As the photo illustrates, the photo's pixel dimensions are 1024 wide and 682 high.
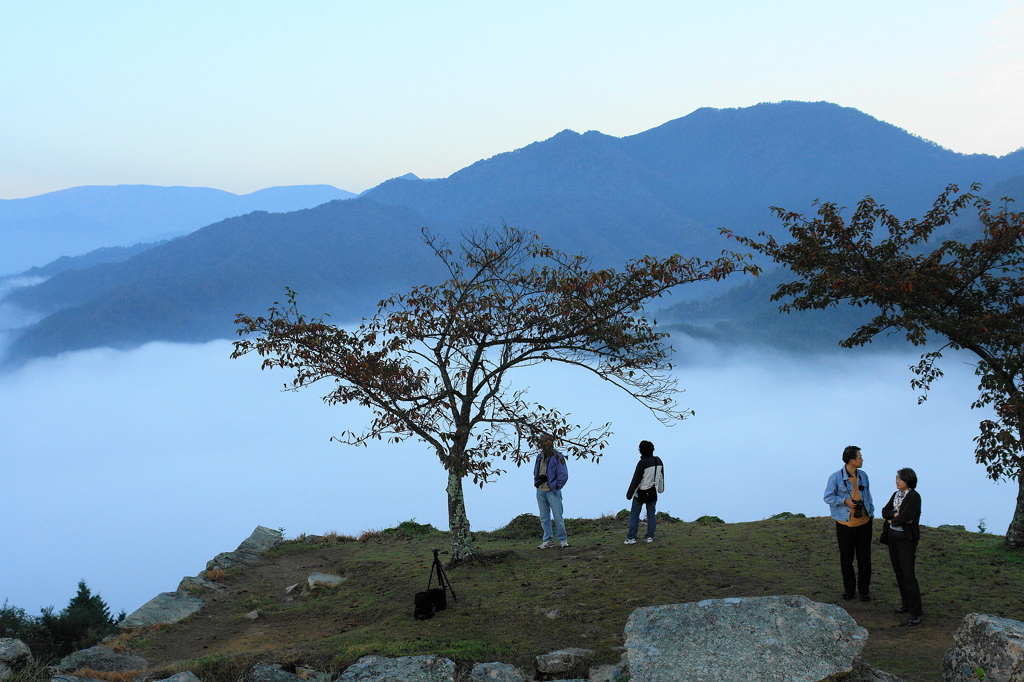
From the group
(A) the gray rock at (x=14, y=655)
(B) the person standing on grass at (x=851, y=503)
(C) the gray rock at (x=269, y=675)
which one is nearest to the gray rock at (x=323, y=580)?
(A) the gray rock at (x=14, y=655)

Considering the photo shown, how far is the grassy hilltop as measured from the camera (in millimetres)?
11445

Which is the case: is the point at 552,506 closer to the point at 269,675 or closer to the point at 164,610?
the point at 269,675

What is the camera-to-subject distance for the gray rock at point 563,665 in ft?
33.8

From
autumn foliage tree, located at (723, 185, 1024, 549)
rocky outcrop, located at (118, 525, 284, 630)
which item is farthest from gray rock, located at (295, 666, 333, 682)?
autumn foliage tree, located at (723, 185, 1024, 549)

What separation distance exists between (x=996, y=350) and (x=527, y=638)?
38.6 ft

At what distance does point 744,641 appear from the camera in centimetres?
896

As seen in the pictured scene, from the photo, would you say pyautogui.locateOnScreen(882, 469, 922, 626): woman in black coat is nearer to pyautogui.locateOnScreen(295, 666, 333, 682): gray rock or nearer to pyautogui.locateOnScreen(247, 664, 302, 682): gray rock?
pyautogui.locateOnScreen(295, 666, 333, 682): gray rock

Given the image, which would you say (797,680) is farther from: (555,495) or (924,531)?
(924,531)

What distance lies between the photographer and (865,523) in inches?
468

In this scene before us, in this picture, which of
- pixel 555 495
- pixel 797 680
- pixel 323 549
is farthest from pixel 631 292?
pixel 323 549

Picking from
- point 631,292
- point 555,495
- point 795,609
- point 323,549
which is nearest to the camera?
point 795,609

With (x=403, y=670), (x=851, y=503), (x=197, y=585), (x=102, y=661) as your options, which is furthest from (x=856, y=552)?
(x=197, y=585)

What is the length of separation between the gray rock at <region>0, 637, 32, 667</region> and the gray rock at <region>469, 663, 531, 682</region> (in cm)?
840

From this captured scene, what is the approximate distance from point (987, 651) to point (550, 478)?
8917 mm
